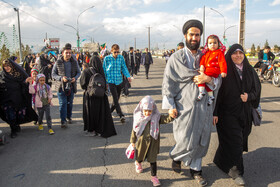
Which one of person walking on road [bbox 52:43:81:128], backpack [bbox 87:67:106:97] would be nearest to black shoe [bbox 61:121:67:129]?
person walking on road [bbox 52:43:81:128]

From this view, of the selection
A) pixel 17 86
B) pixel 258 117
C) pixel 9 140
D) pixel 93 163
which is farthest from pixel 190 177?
Answer: pixel 17 86

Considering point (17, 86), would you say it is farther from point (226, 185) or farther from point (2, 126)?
point (226, 185)

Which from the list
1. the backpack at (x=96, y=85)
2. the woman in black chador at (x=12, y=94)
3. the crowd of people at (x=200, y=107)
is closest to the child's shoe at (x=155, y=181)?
the crowd of people at (x=200, y=107)

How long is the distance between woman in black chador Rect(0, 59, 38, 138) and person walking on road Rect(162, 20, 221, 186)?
3.84m

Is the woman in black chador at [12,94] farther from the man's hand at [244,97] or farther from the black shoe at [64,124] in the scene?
the man's hand at [244,97]

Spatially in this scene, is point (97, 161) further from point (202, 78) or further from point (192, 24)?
point (192, 24)

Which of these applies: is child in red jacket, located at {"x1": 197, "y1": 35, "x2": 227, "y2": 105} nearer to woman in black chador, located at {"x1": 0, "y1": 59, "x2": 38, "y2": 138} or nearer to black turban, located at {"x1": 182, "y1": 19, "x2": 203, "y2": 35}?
black turban, located at {"x1": 182, "y1": 19, "x2": 203, "y2": 35}

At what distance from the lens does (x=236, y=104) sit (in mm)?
3279

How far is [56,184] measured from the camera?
10.9 feet

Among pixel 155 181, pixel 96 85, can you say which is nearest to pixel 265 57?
pixel 96 85

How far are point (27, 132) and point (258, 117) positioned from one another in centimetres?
487

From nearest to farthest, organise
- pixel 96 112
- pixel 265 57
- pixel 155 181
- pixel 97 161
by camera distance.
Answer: pixel 155 181, pixel 97 161, pixel 96 112, pixel 265 57

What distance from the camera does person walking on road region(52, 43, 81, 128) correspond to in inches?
225

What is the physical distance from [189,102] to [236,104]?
70cm
